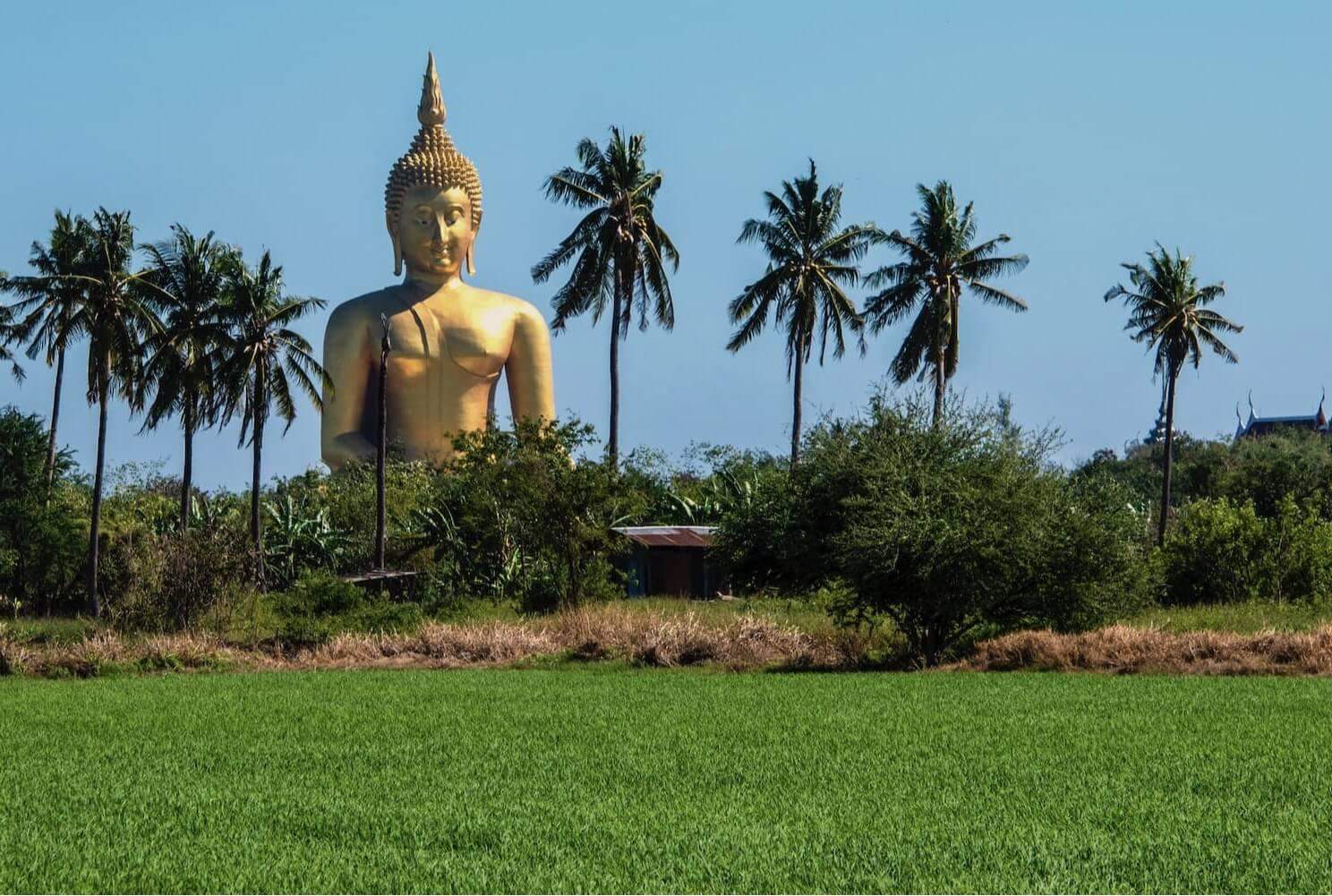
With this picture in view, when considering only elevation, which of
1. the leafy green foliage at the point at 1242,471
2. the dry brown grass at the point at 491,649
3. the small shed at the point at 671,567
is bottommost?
the dry brown grass at the point at 491,649

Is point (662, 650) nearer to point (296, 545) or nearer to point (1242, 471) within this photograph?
point (296, 545)

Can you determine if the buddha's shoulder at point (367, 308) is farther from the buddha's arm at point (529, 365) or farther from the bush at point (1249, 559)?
the bush at point (1249, 559)

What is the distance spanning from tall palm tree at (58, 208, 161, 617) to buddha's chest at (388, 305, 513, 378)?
1282cm

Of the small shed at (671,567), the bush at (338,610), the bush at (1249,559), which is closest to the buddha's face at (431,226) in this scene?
the small shed at (671,567)

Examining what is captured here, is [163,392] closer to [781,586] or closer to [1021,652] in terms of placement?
[781,586]

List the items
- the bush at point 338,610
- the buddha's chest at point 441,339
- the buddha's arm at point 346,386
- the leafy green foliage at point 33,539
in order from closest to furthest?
the bush at point 338,610, the leafy green foliage at point 33,539, the buddha's arm at point 346,386, the buddha's chest at point 441,339

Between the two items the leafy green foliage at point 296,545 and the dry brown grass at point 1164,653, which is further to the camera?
the leafy green foliage at point 296,545

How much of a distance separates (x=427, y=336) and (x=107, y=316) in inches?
572

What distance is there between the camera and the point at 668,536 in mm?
41969

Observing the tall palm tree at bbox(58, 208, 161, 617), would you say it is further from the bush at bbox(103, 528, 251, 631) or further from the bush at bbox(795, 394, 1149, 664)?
the bush at bbox(795, 394, 1149, 664)

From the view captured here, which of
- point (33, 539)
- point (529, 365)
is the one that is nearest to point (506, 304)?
point (529, 365)

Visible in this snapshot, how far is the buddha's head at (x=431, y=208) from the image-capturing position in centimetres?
5084

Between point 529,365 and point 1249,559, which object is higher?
point 529,365

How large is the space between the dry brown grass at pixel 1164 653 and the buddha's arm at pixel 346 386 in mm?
25977
